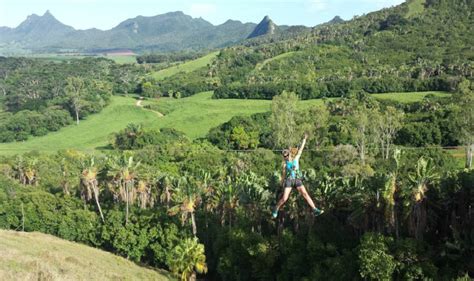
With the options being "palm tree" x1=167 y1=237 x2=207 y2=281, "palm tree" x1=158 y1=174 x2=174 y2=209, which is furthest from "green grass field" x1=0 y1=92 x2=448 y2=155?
"palm tree" x1=167 y1=237 x2=207 y2=281

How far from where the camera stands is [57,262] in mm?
45125

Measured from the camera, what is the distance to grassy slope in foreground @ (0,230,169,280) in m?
37.9

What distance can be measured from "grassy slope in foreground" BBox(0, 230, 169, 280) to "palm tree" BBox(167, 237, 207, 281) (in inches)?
96.4

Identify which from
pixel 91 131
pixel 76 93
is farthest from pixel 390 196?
pixel 76 93

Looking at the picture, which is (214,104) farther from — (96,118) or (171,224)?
(171,224)

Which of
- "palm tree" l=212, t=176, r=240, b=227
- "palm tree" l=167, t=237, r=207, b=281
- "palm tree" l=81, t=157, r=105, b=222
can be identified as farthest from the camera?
"palm tree" l=81, t=157, r=105, b=222

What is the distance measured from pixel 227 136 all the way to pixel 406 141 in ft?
142

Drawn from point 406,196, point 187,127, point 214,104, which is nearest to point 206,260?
point 406,196

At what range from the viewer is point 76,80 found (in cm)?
19600

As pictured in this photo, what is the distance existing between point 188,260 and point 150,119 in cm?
11139

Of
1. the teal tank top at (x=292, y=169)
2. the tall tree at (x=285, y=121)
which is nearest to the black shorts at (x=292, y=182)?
the teal tank top at (x=292, y=169)

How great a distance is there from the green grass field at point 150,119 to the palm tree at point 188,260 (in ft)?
266

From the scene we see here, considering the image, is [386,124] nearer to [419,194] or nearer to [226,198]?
[226,198]

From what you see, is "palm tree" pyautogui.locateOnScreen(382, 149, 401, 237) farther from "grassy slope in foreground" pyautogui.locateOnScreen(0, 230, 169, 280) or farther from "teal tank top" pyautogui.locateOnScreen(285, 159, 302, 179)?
"grassy slope in foreground" pyautogui.locateOnScreen(0, 230, 169, 280)
